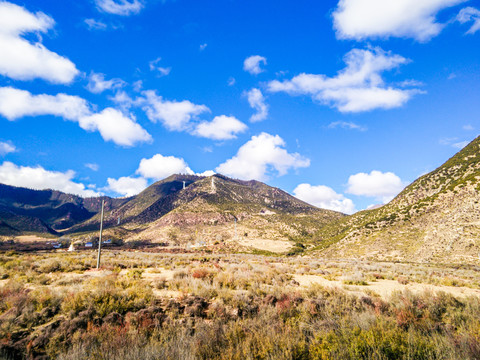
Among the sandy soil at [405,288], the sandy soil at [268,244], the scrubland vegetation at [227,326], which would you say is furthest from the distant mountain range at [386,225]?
the scrubland vegetation at [227,326]

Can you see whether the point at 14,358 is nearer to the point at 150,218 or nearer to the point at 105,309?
the point at 105,309

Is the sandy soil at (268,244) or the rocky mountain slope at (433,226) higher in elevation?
the rocky mountain slope at (433,226)

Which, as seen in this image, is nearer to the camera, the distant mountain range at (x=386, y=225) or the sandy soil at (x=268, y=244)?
the distant mountain range at (x=386, y=225)

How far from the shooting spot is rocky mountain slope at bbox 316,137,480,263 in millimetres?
28188

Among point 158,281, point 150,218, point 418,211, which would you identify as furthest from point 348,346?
point 150,218

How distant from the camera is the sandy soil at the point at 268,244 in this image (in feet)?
178

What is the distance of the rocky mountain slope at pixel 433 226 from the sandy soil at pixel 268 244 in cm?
1167

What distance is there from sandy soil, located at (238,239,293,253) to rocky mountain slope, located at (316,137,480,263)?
11.7 metres

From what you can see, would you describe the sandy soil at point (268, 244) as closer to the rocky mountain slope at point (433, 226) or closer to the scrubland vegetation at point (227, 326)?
the rocky mountain slope at point (433, 226)

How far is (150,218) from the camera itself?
125688 millimetres

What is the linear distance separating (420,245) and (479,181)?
1554cm

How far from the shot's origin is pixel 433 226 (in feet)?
110

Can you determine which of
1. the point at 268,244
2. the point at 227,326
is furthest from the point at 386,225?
the point at 227,326

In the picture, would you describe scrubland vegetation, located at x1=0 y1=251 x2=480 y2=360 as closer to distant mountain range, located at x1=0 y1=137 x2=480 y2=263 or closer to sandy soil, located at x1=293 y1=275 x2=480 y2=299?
sandy soil, located at x1=293 y1=275 x2=480 y2=299
